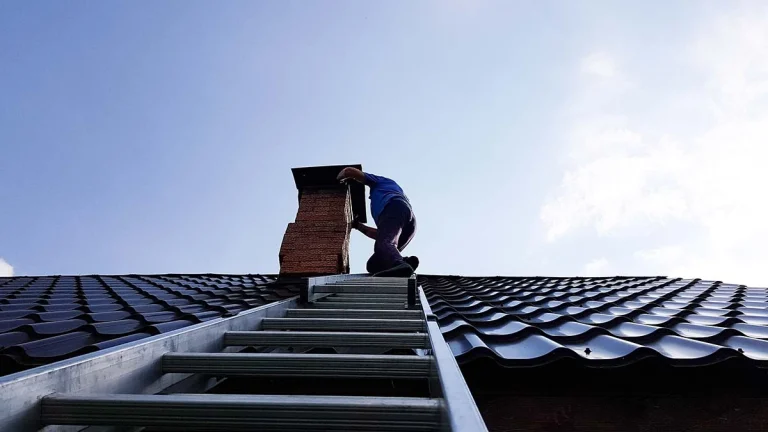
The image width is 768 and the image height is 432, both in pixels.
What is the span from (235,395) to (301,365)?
1.16ft

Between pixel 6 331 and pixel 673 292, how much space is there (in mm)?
5174

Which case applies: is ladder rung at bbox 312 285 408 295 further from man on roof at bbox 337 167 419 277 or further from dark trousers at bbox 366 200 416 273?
dark trousers at bbox 366 200 416 273

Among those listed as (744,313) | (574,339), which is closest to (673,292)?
(744,313)

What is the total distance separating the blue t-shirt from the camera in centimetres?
516

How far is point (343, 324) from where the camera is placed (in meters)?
2.27

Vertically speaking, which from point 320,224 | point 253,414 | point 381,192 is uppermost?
point 381,192

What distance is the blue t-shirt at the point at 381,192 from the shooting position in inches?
203

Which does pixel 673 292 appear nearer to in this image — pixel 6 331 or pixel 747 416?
pixel 747 416

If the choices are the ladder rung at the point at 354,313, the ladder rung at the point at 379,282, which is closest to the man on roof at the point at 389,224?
the ladder rung at the point at 379,282

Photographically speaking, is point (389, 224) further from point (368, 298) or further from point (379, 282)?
point (368, 298)

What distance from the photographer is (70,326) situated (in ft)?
7.25

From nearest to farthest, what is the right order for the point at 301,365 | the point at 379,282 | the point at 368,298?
the point at 301,365, the point at 368,298, the point at 379,282

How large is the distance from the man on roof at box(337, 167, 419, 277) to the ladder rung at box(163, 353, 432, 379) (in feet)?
9.31

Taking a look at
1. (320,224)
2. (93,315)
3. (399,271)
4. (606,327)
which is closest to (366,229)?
(320,224)
